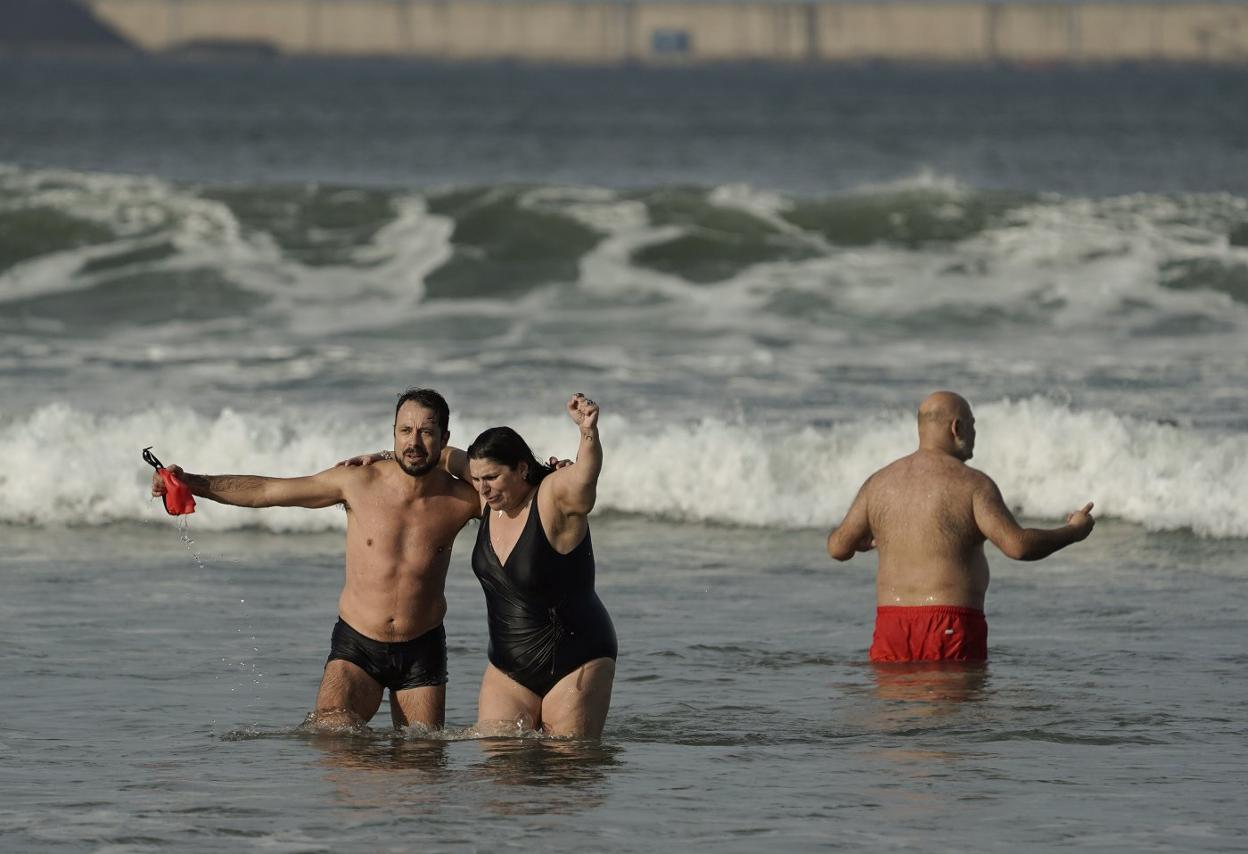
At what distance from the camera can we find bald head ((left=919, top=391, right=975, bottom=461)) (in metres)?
8.87

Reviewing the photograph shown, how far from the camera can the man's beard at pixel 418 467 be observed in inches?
299

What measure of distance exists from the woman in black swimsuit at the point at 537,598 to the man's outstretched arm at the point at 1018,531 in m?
1.85

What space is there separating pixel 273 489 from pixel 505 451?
978mm

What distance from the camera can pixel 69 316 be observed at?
2042 centimetres

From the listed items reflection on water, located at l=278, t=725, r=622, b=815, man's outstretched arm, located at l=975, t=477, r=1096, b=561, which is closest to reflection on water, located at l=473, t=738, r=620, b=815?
reflection on water, located at l=278, t=725, r=622, b=815

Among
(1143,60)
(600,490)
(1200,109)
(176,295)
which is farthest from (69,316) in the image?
(1143,60)

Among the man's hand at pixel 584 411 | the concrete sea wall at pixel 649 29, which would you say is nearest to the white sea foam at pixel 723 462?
the man's hand at pixel 584 411

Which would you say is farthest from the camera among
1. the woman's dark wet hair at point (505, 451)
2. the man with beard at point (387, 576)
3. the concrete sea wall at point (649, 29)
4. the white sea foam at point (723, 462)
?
the concrete sea wall at point (649, 29)

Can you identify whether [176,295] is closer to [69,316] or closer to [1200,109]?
[69,316]

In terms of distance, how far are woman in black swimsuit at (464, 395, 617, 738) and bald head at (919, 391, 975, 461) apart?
201 cm

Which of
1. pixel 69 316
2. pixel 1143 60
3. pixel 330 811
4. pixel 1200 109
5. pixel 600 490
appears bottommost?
pixel 330 811

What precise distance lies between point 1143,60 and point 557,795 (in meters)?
120

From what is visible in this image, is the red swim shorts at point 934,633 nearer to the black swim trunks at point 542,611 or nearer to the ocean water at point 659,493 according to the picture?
the ocean water at point 659,493

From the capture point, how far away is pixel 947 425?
888 centimetres
